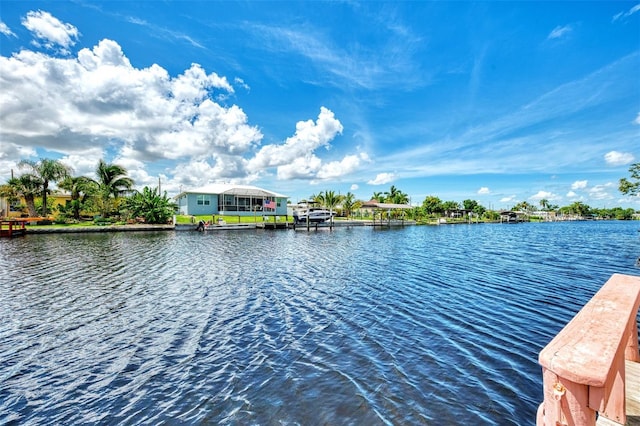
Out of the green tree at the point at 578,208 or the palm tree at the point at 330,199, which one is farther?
the green tree at the point at 578,208

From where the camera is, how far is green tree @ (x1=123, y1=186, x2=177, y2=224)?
139 feet

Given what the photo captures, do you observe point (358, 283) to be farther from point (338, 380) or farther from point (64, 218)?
point (64, 218)

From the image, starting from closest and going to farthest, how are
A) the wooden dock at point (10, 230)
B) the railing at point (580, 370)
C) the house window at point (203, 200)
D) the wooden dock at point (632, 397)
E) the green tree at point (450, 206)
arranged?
the railing at point (580, 370)
the wooden dock at point (632, 397)
the wooden dock at point (10, 230)
the house window at point (203, 200)
the green tree at point (450, 206)

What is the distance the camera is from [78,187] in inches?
1709

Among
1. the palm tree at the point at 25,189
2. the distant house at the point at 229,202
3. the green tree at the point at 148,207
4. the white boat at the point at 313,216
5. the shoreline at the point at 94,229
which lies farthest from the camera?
the white boat at the point at 313,216

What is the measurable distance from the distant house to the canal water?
118 ft

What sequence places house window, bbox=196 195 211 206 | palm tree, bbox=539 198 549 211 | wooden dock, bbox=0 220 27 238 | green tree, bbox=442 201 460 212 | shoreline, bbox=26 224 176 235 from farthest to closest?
1. palm tree, bbox=539 198 549 211
2. green tree, bbox=442 201 460 212
3. house window, bbox=196 195 211 206
4. shoreline, bbox=26 224 176 235
5. wooden dock, bbox=0 220 27 238

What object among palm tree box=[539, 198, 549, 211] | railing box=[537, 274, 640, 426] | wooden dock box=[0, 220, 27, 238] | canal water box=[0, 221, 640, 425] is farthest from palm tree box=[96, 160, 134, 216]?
palm tree box=[539, 198, 549, 211]

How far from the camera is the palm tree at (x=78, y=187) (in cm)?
4273

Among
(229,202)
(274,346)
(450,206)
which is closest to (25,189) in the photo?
(229,202)

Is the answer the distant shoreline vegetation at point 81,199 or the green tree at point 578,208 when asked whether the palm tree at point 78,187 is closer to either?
the distant shoreline vegetation at point 81,199

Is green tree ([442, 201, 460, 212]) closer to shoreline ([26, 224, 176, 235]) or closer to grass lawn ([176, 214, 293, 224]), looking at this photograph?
grass lawn ([176, 214, 293, 224])

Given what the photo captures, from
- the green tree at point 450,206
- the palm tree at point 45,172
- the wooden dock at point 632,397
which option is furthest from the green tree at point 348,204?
the wooden dock at point 632,397

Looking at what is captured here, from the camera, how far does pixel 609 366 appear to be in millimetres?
1378
